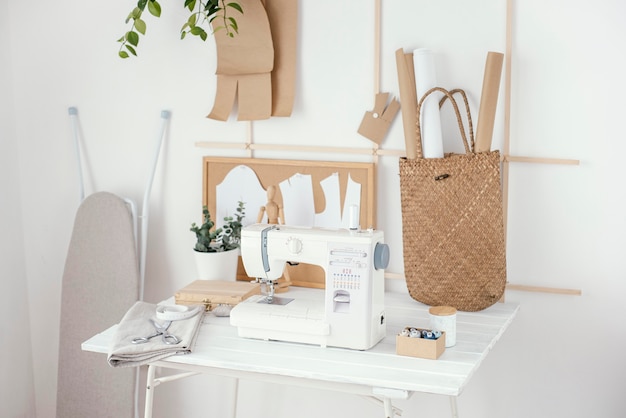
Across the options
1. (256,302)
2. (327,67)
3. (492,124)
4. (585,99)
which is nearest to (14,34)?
(327,67)

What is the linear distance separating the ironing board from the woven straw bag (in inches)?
38.7

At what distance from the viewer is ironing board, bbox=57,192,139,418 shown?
9.45 feet

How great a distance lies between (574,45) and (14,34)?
1.87 m

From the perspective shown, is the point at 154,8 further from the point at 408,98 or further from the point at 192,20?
the point at 408,98

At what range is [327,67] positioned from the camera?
2.66m

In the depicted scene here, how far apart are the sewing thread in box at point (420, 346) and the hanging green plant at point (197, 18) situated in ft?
3.46

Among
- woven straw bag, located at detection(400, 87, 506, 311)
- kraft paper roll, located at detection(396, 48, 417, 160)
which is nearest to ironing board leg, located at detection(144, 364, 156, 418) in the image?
woven straw bag, located at detection(400, 87, 506, 311)

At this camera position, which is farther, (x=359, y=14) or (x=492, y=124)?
(x=359, y=14)

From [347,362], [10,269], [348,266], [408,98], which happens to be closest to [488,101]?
[408,98]

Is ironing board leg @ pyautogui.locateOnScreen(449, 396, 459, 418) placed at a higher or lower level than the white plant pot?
lower

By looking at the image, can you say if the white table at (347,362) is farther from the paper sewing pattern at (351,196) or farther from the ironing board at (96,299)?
the ironing board at (96,299)

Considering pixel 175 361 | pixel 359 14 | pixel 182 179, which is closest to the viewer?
pixel 175 361

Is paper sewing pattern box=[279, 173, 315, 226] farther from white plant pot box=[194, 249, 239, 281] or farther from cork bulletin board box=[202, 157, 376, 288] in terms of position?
white plant pot box=[194, 249, 239, 281]

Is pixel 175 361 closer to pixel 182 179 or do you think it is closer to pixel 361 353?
pixel 361 353
